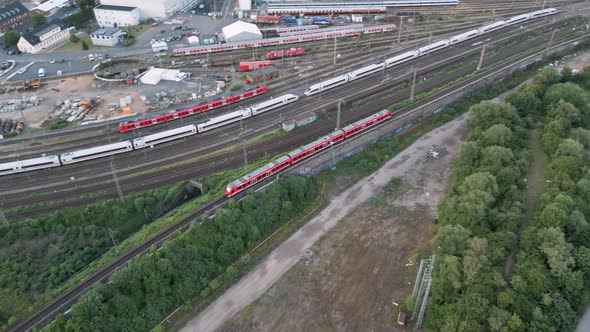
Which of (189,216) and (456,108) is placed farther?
(456,108)

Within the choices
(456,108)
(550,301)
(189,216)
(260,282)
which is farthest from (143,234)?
(456,108)

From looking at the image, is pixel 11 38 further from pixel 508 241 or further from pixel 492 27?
pixel 492 27

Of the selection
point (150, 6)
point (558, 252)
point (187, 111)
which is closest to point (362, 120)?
point (187, 111)

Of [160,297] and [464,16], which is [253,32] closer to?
[464,16]

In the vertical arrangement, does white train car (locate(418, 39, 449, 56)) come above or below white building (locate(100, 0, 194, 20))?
below

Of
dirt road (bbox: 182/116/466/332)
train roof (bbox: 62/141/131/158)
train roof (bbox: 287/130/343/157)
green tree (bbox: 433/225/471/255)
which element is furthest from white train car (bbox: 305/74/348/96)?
green tree (bbox: 433/225/471/255)

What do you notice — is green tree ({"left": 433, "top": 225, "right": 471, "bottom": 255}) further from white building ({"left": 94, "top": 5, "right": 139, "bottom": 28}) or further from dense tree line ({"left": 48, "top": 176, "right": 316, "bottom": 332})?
white building ({"left": 94, "top": 5, "right": 139, "bottom": 28})

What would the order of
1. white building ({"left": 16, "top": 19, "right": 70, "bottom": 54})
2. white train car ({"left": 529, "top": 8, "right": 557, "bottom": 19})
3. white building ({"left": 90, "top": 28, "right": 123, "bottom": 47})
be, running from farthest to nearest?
white train car ({"left": 529, "top": 8, "right": 557, "bottom": 19}) → white building ({"left": 90, "top": 28, "right": 123, "bottom": 47}) → white building ({"left": 16, "top": 19, "right": 70, "bottom": 54})
